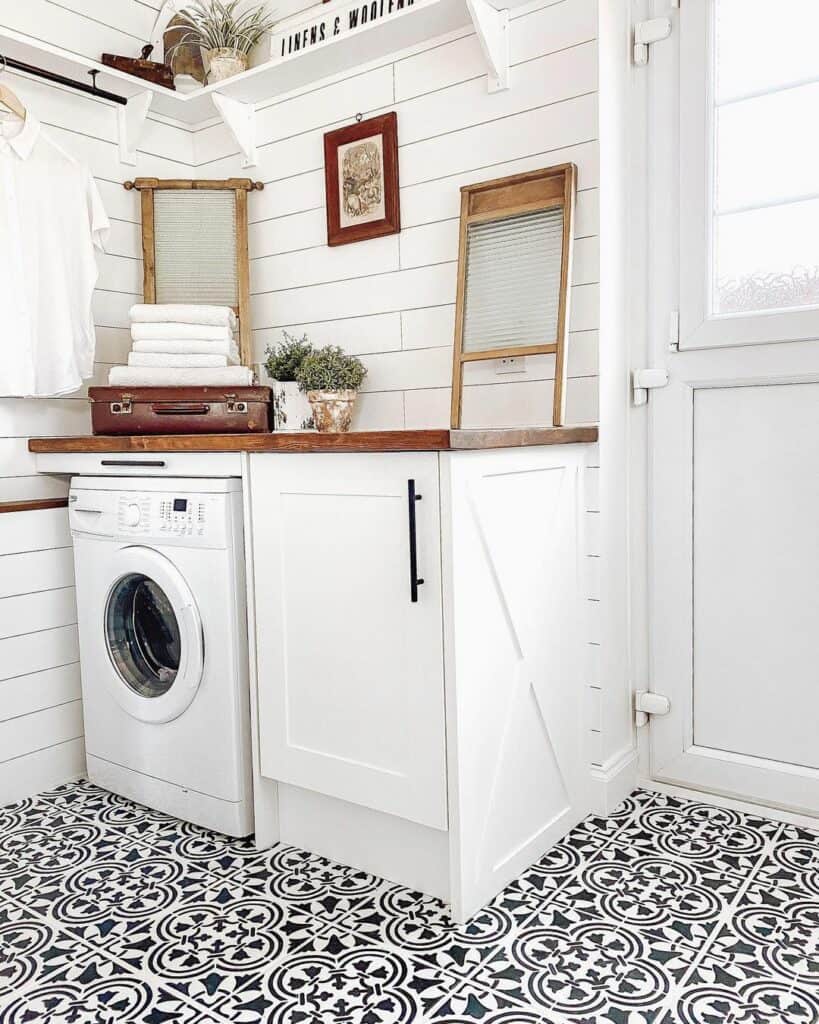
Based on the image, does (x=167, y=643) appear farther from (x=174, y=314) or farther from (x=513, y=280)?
(x=513, y=280)

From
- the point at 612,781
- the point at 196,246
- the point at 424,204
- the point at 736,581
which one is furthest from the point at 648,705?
the point at 196,246

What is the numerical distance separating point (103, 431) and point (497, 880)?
1553 millimetres

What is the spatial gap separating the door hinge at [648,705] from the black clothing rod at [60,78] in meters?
2.40

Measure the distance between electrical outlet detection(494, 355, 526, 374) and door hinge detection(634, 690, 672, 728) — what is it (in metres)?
0.94

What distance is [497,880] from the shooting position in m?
1.84

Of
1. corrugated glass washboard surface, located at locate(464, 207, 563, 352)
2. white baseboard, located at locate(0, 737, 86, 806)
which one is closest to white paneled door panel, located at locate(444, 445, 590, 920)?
corrugated glass washboard surface, located at locate(464, 207, 563, 352)

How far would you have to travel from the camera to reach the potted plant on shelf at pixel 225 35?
2.70m

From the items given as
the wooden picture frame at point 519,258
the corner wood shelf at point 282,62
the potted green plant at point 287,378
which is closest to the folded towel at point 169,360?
the potted green plant at point 287,378

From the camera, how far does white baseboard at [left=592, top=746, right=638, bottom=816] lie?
7.22ft

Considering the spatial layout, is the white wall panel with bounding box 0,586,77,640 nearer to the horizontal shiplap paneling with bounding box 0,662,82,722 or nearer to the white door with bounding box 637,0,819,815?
the horizontal shiplap paneling with bounding box 0,662,82,722

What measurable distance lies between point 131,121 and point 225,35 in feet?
1.32

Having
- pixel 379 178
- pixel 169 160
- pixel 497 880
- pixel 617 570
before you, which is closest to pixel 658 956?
pixel 497 880

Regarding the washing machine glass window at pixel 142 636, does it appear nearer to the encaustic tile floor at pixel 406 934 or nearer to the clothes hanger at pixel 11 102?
the encaustic tile floor at pixel 406 934

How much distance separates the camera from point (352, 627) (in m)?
1.86
